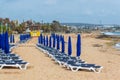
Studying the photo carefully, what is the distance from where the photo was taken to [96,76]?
15.3 m

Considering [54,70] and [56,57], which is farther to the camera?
[56,57]

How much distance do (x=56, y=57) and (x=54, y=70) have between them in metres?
3.67

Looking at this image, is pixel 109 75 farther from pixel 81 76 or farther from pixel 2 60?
pixel 2 60

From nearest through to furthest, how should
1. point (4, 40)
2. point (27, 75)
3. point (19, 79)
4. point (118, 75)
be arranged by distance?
1. point (19, 79)
2. point (27, 75)
3. point (118, 75)
4. point (4, 40)

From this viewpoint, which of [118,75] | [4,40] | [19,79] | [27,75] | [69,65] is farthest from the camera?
[4,40]

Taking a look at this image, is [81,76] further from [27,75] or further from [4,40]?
[4,40]

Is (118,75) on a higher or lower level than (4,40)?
lower

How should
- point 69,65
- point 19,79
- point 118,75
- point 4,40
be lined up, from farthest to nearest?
1. point 4,40
2. point 69,65
3. point 118,75
4. point 19,79

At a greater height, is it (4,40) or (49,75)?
(4,40)

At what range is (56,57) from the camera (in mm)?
20531

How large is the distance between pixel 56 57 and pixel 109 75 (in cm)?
540

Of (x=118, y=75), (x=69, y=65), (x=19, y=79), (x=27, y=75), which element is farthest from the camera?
(x=69, y=65)

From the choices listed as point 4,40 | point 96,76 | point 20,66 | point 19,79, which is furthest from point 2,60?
point 96,76

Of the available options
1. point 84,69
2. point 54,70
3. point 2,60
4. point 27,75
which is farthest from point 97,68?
point 2,60
